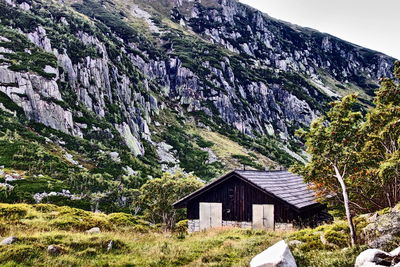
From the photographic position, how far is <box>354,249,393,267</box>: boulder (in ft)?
30.1

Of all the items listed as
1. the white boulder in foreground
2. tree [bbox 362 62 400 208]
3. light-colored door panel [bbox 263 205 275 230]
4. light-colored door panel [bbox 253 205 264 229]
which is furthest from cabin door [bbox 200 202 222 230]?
the white boulder in foreground

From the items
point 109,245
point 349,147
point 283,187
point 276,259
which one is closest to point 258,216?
point 283,187

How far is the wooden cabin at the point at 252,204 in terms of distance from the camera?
26136 mm

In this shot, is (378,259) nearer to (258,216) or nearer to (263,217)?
(263,217)

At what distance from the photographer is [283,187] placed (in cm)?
2916

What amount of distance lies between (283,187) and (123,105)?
2906 inches

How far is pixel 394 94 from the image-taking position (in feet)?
65.3

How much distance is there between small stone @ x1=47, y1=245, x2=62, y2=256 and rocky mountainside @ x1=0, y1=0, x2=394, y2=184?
118ft

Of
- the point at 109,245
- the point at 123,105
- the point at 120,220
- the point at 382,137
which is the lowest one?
the point at 120,220

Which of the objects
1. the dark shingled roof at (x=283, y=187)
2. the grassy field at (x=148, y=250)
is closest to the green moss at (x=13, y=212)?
the grassy field at (x=148, y=250)

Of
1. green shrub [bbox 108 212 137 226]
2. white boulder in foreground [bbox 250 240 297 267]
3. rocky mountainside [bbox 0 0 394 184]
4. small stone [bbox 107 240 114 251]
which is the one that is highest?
rocky mountainside [bbox 0 0 394 184]

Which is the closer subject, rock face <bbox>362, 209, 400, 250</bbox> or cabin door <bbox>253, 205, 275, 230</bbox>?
rock face <bbox>362, 209, 400, 250</bbox>

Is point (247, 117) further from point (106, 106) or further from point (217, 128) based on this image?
point (106, 106)

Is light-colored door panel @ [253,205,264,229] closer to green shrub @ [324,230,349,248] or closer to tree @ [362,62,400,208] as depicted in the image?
tree @ [362,62,400,208]
